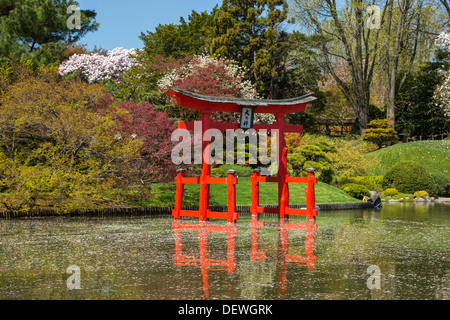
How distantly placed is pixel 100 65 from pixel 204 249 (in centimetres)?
3635

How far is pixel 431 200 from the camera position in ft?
89.5

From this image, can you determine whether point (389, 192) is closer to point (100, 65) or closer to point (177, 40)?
point (177, 40)

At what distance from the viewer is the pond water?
6340 millimetres

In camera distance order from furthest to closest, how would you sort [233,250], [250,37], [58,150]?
[250,37] < [58,150] < [233,250]

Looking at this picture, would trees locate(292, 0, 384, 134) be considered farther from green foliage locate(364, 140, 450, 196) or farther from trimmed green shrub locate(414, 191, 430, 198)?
trimmed green shrub locate(414, 191, 430, 198)

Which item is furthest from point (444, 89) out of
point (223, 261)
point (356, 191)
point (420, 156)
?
point (223, 261)

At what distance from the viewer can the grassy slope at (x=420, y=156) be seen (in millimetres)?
32562

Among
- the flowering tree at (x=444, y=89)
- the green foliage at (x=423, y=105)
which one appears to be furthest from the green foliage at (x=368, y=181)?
the green foliage at (x=423, y=105)

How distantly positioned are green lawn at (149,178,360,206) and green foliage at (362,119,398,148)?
17728mm

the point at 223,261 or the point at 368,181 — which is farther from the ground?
the point at 368,181

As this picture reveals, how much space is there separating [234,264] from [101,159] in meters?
10.8

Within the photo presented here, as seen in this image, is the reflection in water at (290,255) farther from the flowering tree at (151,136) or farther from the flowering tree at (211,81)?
the flowering tree at (211,81)

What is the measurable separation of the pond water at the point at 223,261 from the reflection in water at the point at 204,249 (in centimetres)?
2

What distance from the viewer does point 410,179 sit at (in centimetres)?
2852
